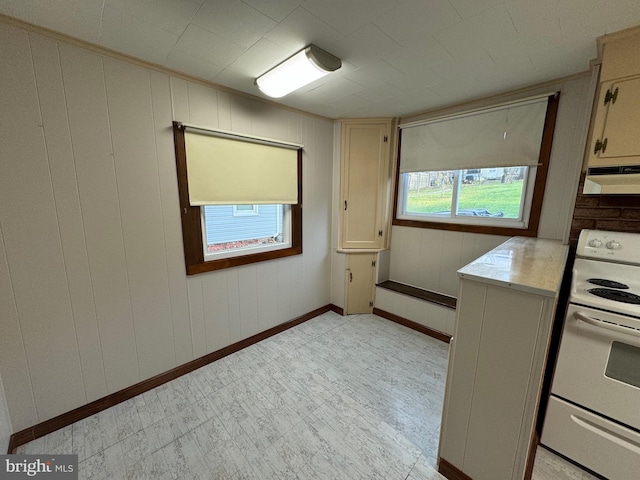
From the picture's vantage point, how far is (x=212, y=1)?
1116 mm

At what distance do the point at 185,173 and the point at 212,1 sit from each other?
1.08m

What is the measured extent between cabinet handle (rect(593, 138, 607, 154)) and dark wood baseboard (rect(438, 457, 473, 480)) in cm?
195

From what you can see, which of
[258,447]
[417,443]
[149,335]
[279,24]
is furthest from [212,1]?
[417,443]

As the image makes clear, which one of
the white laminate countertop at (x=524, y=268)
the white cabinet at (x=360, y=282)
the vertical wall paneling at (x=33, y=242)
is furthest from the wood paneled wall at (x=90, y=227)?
the white laminate countertop at (x=524, y=268)

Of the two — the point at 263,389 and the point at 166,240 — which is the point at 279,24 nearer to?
the point at 166,240

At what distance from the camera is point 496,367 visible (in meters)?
1.10

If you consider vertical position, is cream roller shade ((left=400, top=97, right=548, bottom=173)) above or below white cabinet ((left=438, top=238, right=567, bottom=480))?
above

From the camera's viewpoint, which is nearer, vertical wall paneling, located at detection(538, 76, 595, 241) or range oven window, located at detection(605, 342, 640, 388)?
range oven window, located at detection(605, 342, 640, 388)

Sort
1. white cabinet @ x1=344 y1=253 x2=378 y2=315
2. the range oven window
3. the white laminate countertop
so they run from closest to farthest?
the white laminate countertop < the range oven window < white cabinet @ x1=344 y1=253 x2=378 y2=315

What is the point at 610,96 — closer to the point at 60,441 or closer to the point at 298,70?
the point at 298,70

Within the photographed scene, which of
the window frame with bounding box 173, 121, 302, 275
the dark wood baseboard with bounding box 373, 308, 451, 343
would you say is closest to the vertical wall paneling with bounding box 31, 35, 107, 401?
the window frame with bounding box 173, 121, 302, 275

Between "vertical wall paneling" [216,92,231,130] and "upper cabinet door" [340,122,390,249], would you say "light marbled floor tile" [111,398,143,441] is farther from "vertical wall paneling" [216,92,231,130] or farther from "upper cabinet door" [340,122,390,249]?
"upper cabinet door" [340,122,390,249]

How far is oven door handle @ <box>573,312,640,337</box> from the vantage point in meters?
1.08

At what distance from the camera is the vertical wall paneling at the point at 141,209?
1587mm
